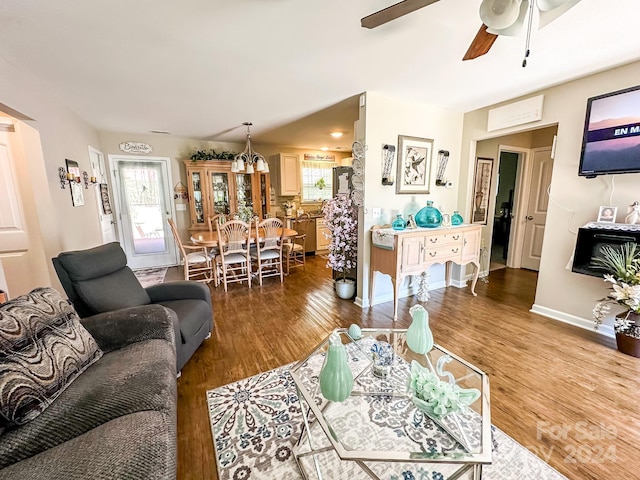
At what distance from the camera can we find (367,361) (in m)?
1.84

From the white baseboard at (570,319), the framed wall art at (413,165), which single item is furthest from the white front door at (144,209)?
the white baseboard at (570,319)

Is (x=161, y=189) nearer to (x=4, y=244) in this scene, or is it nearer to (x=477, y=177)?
(x=4, y=244)

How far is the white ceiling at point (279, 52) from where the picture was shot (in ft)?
5.13

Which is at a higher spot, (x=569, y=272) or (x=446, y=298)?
(x=569, y=272)

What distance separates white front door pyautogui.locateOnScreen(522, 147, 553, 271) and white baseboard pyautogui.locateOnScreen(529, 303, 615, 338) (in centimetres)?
177

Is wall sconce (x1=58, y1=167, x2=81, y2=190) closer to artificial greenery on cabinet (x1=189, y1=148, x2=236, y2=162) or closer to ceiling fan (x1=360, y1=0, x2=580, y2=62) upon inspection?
artificial greenery on cabinet (x1=189, y1=148, x2=236, y2=162)

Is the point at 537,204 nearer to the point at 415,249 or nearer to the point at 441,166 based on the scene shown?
the point at 441,166

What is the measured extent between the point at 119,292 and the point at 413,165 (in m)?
3.32

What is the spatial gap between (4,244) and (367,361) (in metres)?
3.47

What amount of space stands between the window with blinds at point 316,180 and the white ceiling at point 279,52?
305 cm

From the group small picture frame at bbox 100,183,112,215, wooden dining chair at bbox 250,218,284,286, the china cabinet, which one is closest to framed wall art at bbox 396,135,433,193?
wooden dining chair at bbox 250,218,284,286

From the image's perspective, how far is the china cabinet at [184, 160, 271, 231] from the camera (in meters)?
5.07

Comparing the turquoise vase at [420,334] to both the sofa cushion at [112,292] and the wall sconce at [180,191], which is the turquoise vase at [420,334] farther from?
the wall sconce at [180,191]

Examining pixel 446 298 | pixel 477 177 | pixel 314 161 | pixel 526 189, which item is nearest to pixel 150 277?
pixel 314 161
